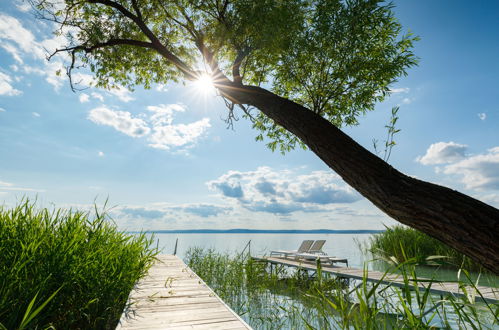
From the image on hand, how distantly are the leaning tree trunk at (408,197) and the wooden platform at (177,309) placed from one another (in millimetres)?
1621

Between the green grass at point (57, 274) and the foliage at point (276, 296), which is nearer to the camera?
the green grass at point (57, 274)

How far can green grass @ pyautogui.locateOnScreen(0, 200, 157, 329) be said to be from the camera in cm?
211

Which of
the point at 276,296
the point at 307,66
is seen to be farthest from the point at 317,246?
the point at 307,66

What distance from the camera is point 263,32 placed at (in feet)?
15.2

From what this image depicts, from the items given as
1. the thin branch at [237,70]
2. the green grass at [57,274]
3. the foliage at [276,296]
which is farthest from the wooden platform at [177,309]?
the thin branch at [237,70]

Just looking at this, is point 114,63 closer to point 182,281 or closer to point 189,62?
point 189,62

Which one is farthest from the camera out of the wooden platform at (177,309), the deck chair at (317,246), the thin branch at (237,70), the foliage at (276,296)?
the deck chair at (317,246)

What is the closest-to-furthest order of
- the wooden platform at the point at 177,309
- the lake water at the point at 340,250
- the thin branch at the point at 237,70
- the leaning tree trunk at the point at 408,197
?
1. the leaning tree trunk at the point at 408,197
2. the wooden platform at the point at 177,309
3. the thin branch at the point at 237,70
4. the lake water at the point at 340,250

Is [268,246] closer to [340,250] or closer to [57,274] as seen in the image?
[340,250]

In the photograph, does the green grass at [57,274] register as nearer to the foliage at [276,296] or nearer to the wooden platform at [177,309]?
the wooden platform at [177,309]

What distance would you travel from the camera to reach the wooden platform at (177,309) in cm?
251

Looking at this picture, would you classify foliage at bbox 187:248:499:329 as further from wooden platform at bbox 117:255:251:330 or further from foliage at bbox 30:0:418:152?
foliage at bbox 30:0:418:152

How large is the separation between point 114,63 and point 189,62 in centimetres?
177

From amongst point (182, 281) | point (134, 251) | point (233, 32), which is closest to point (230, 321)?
point (182, 281)
